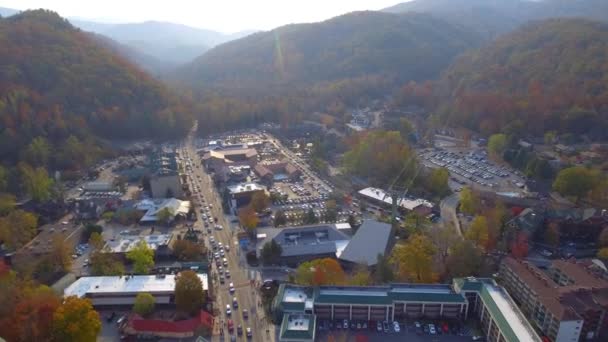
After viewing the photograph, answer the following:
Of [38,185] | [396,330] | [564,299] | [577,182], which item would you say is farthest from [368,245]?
[38,185]

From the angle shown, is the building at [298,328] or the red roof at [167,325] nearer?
the building at [298,328]

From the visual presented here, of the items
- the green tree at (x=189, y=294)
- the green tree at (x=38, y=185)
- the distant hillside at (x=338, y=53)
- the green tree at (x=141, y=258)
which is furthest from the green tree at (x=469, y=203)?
the distant hillside at (x=338, y=53)

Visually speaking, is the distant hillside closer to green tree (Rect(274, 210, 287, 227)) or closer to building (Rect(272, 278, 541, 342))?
green tree (Rect(274, 210, 287, 227))

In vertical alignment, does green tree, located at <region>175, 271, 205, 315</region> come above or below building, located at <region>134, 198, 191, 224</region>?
above

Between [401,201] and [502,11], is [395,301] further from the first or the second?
[502,11]

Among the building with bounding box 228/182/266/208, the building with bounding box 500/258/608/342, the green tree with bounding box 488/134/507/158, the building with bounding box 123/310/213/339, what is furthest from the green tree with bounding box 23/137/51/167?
the green tree with bounding box 488/134/507/158

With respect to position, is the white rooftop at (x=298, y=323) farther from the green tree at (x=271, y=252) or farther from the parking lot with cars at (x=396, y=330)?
the green tree at (x=271, y=252)

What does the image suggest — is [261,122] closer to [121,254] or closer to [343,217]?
[343,217]
